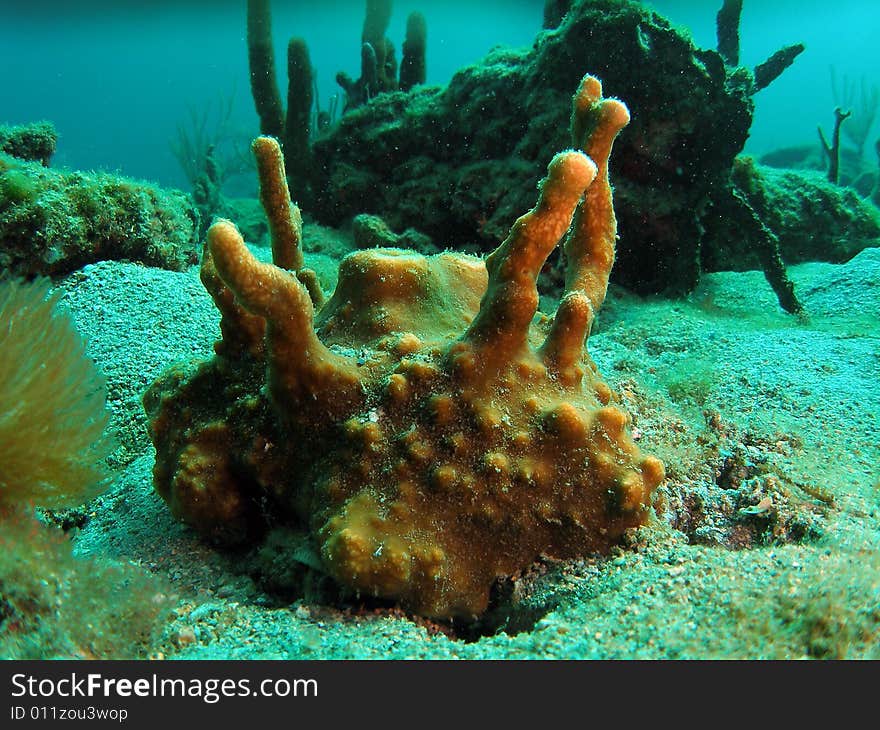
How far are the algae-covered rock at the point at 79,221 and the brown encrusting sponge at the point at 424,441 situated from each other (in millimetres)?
2708

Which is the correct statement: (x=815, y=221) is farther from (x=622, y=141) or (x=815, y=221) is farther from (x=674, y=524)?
(x=674, y=524)

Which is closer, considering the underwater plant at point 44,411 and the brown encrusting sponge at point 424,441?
the brown encrusting sponge at point 424,441

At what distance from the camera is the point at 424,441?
5.42 ft

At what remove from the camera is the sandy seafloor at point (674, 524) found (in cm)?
124

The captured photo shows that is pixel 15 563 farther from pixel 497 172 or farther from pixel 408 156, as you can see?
pixel 408 156

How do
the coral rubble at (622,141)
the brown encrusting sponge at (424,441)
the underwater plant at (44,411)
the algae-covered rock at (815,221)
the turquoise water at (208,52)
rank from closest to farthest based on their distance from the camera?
the brown encrusting sponge at (424,441) < the underwater plant at (44,411) < the coral rubble at (622,141) < the algae-covered rock at (815,221) < the turquoise water at (208,52)

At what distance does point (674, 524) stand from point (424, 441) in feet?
3.17

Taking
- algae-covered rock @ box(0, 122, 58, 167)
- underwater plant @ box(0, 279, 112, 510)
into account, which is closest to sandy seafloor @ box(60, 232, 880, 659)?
underwater plant @ box(0, 279, 112, 510)

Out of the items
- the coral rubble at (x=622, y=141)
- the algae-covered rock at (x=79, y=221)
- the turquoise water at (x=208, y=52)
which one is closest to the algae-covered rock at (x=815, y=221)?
the coral rubble at (x=622, y=141)

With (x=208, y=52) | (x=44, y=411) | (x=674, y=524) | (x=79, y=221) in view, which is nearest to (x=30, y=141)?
(x=79, y=221)

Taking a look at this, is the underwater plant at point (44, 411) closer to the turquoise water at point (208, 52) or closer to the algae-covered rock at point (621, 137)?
the algae-covered rock at point (621, 137)
